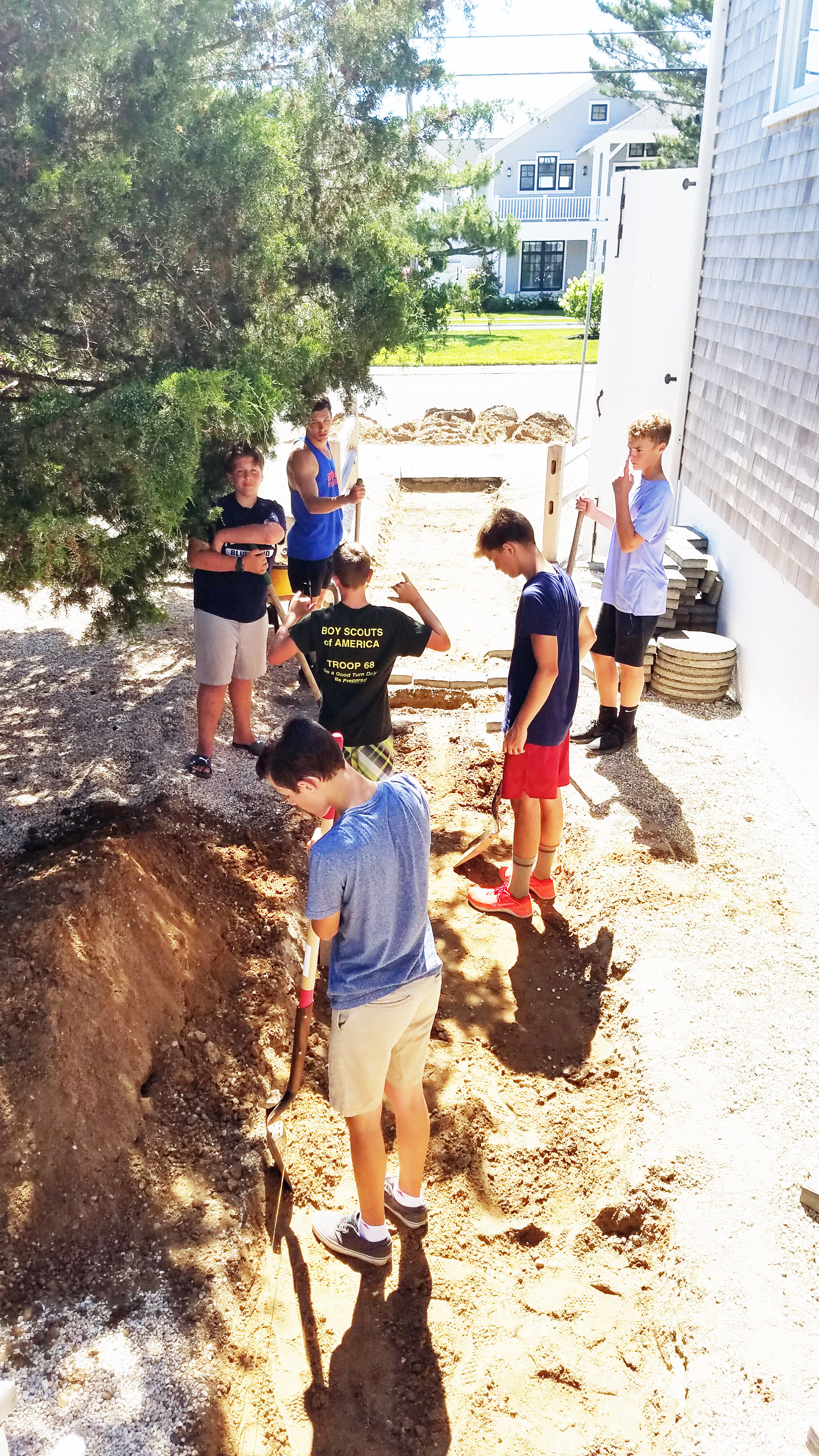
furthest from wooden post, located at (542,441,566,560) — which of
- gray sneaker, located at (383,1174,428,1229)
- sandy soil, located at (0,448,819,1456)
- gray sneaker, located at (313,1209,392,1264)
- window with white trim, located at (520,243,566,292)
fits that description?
window with white trim, located at (520,243,566,292)

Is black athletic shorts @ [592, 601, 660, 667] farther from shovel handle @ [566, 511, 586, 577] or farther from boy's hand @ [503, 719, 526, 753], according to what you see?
boy's hand @ [503, 719, 526, 753]

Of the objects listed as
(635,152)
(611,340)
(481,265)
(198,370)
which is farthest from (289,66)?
(481,265)

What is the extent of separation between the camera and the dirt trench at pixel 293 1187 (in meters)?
3.21

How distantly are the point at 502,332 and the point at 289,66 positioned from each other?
30515mm

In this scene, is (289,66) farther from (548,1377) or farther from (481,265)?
(481,265)

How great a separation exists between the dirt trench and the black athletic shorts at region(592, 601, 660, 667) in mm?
2020

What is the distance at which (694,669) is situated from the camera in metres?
7.61

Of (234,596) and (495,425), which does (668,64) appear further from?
(234,596)

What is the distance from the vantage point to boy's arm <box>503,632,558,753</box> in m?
4.62

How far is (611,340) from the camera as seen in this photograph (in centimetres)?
1078

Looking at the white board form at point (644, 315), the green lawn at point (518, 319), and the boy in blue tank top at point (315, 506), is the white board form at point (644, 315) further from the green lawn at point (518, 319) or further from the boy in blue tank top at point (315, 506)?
the green lawn at point (518, 319)

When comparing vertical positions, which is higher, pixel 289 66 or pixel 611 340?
pixel 289 66

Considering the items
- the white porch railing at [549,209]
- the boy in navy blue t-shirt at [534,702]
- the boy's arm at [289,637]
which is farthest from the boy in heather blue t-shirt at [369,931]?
the white porch railing at [549,209]

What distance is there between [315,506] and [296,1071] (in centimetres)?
390
